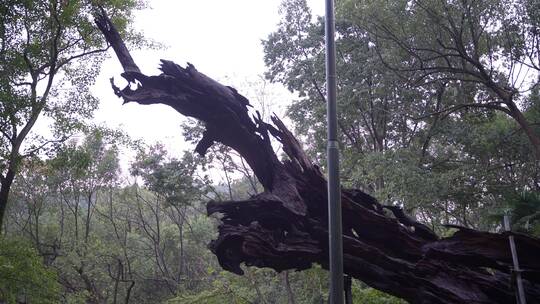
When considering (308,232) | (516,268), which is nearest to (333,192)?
(308,232)

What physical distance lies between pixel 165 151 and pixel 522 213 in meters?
16.0

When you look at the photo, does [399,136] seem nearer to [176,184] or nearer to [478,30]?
[478,30]

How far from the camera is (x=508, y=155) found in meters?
15.1

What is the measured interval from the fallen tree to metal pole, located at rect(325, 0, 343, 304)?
1.26 metres

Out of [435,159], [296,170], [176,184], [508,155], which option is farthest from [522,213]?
[176,184]

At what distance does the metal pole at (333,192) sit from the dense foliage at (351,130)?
7.48 feet

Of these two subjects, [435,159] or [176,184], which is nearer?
[435,159]

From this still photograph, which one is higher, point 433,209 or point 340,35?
point 340,35

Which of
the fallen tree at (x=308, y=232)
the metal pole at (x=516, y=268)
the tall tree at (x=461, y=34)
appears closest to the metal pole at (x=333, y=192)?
the fallen tree at (x=308, y=232)

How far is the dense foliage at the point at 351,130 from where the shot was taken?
9430 mm

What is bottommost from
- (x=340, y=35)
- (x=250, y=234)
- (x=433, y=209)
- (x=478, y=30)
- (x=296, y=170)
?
(x=250, y=234)

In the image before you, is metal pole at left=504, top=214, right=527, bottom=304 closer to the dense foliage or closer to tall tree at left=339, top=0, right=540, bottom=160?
the dense foliage

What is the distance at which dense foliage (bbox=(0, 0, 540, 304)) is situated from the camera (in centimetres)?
943

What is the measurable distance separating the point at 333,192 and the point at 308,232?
4.91 ft
